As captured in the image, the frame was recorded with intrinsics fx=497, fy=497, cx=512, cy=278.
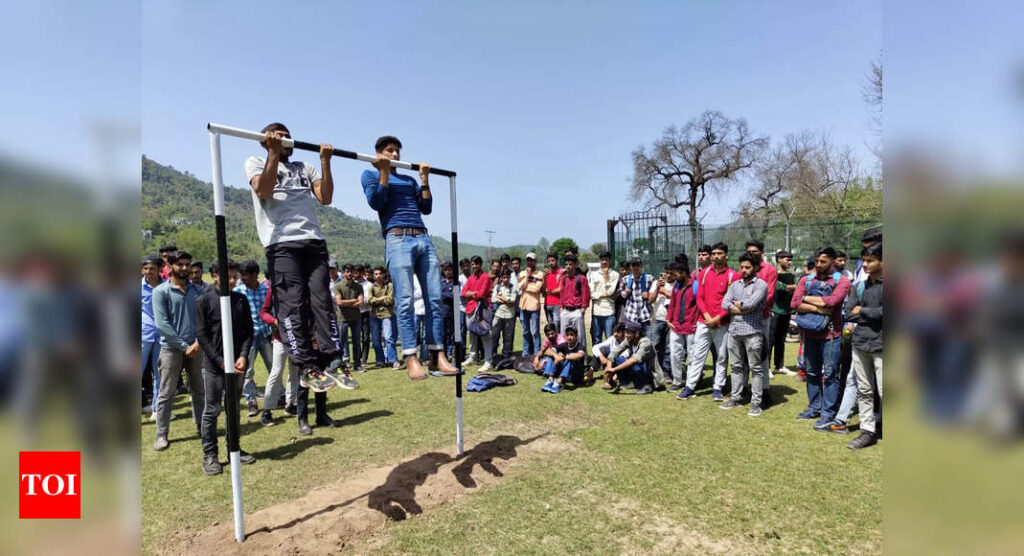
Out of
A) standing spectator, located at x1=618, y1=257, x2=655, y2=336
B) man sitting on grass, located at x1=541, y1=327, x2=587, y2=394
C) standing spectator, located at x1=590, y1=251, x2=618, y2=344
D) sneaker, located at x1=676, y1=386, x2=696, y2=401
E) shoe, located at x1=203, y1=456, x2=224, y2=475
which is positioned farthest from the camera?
standing spectator, located at x1=590, y1=251, x2=618, y2=344

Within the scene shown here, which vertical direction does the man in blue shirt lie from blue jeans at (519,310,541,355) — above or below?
above

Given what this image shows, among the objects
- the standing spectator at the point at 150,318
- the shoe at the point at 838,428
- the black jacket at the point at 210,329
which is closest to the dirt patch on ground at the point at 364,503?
the black jacket at the point at 210,329

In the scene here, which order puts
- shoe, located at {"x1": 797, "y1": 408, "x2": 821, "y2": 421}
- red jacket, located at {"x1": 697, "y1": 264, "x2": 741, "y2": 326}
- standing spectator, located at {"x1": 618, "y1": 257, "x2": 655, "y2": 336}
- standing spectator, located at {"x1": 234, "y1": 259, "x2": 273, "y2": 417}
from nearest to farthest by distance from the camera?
shoe, located at {"x1": 797, "y1": 408, "x2": 821, "y2": 421} → standing spectator, located at {"x1": 234, "y1": 259, "x2": 273, "y2": 417} → red jacket, located at {"x1": 697, "y1": 264, "x2": 741, "y2": 326} → standing spectator, located at {"x1": 618, "y1": 257, "x2": 655, "y2": 336}

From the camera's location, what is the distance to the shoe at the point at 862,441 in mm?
5309

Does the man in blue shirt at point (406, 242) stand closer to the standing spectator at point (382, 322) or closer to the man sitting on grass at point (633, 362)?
the man sitting on grass at point (633, 362)

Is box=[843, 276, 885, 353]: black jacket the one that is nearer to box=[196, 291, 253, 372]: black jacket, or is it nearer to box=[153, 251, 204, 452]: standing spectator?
box=[196, 291, 253, 372]: black jacket

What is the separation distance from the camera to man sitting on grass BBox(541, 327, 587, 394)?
8602 millimetres

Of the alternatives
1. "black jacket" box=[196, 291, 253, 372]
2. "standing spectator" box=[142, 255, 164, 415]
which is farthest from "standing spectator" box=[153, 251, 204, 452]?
"standing spectator" box=[142, 255, 164, 415]

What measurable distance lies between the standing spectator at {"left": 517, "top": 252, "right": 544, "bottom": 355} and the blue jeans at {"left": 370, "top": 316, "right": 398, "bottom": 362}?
2.86 metres

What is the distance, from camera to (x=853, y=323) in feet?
18.8

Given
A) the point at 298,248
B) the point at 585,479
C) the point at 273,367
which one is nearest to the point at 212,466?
the point at 273,367

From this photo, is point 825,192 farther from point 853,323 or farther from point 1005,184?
point 1005,184

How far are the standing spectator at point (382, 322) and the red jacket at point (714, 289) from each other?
625 cm

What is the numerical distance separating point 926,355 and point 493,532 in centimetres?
366
